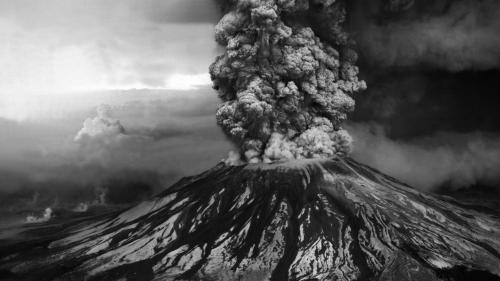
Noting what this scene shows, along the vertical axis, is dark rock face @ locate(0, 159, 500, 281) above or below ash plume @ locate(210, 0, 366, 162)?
below

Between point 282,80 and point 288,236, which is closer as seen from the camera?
point 288,236

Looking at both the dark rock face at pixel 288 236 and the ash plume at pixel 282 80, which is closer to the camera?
the dark rock face at pixel 288 236

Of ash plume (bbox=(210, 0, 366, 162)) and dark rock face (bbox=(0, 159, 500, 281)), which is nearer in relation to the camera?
dark rock face (bbox=(0, 159, 500, 281))

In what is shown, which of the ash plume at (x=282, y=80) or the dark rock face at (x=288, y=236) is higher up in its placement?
the ash plume at (x=282, y=80)

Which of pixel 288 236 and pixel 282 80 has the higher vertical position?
pixel 282 80
